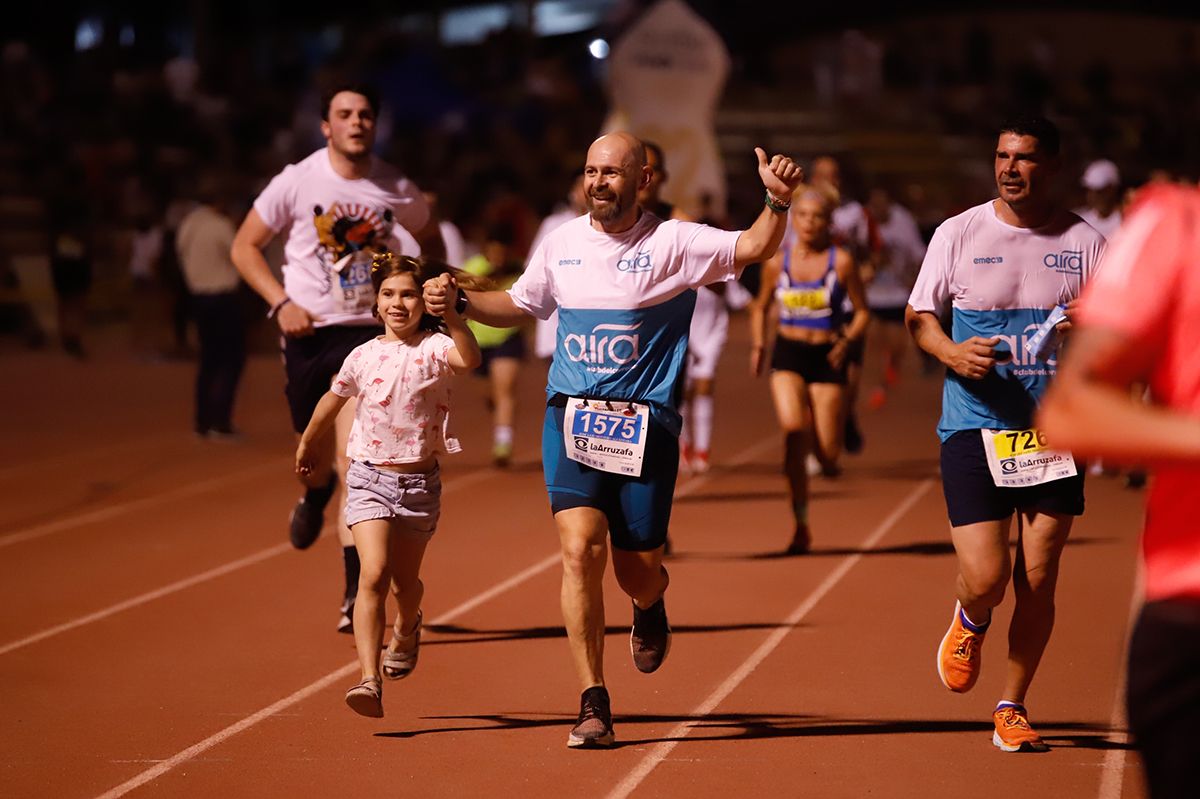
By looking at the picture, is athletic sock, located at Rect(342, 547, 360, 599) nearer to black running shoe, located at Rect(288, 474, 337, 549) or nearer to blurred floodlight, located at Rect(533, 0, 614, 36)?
black running shoe, located at Rect(288, 474, 337, 549)

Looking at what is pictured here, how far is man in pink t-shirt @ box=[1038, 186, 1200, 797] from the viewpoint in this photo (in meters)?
3.15

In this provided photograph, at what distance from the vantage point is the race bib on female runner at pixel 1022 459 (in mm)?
6160

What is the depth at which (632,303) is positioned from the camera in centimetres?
646

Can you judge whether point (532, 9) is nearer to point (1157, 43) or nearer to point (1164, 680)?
point (1157, 43)

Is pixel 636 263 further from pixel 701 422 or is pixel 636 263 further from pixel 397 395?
pixel 701 422

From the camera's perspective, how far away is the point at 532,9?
1617 inches

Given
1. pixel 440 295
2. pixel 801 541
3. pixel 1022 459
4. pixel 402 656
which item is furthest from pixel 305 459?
pixel 801 541

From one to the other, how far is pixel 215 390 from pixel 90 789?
1079 centimetres

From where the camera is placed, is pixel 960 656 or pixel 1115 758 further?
pixel 960 656

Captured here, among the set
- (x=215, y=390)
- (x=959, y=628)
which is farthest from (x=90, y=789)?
(x=215, y=390)

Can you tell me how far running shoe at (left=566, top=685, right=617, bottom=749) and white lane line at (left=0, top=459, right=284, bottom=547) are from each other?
19.6ft

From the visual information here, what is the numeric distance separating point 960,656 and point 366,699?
215cm

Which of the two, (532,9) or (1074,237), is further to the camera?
(532,9)

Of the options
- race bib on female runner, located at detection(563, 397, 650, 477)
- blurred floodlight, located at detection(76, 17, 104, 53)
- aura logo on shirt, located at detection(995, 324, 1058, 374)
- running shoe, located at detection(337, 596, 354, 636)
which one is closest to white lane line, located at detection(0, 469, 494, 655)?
running shoe, located at detection(337, 596, 354, 636)
